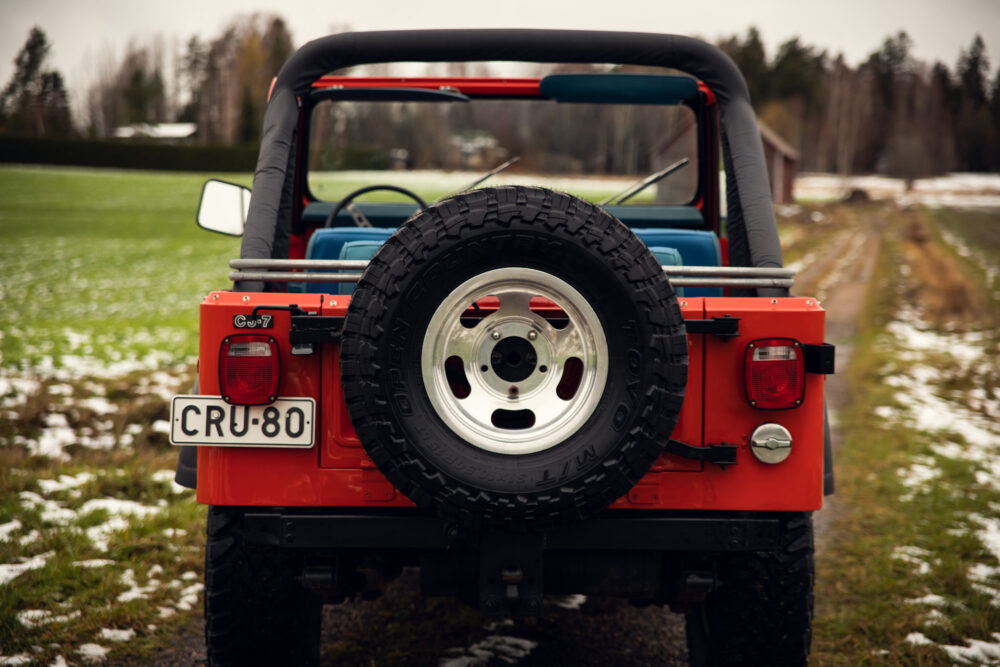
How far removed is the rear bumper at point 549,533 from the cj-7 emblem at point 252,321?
55 centimetres

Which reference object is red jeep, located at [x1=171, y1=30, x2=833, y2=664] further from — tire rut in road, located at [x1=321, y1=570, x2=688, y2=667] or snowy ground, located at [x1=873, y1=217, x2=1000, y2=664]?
snowy ground, located at [x1=873, y1=217, x2=1000, y2=664]

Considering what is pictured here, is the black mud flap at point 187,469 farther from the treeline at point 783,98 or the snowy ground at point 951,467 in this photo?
the treeline at point 783,98

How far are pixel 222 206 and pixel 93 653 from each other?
1.87 meters

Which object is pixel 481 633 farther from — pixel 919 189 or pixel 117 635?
pixel 919 189

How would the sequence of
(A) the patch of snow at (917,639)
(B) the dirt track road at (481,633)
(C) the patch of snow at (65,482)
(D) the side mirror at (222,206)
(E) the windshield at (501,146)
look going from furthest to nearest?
(C) the patch of snow at (65,482)
(E) the windshield at (501,146)
(D) the side mirror at (222,206)
(A) the patch of snow at (917,639)
(B) the dirt track road at (481,633)

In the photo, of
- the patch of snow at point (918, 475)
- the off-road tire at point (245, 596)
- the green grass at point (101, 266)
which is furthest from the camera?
the green grass at point (101, 266)

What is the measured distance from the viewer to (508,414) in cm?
235

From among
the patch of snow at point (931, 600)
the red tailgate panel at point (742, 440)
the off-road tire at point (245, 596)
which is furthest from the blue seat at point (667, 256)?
the patch of snow at point (931, 600)

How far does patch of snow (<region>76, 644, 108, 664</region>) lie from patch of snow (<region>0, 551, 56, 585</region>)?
2.43 feet

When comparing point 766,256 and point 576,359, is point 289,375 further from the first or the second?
point 766,256

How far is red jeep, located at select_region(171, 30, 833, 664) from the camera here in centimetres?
212

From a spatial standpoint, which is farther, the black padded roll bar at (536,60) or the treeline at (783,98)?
the treeline at (783,98)

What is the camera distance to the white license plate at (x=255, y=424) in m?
2.34

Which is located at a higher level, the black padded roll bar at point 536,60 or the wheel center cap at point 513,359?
the black padded roll bar at point 536,60
